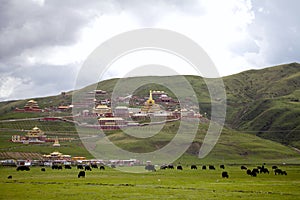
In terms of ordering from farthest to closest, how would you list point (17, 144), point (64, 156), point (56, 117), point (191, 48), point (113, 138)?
point (56, 117), point (113, 138), point (17, 144), point (64, 156), point (191, 48)

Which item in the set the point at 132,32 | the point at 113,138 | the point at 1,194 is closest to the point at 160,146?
the point at 113,138

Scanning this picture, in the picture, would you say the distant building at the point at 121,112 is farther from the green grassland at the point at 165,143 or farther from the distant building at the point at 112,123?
the green grassland at the point at 165,143

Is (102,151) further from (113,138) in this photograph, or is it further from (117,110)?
(117,110)

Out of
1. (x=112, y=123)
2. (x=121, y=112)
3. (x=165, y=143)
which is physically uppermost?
(x=121, y=112)

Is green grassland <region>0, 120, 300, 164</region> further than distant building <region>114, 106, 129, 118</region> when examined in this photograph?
No

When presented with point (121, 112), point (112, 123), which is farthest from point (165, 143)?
point (121, 112)

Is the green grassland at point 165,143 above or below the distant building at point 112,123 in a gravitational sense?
below

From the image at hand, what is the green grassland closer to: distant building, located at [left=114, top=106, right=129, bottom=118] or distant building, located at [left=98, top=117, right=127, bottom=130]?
distant building, located at [left=98, top=117, right=127, bottom=130]

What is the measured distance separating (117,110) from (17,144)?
205 feet

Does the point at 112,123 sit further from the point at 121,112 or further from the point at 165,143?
the point at 165,143

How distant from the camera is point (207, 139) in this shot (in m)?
155

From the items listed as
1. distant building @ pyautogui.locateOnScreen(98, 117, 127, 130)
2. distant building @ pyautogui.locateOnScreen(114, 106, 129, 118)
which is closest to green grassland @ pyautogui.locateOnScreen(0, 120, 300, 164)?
distant building @ pyautogui.locateOnScreen(98, 117, 127, 130)

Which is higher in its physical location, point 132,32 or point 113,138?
point 132,32

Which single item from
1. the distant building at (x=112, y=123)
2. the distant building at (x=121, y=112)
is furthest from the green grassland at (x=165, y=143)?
the distant building at (x=121, y=112)
